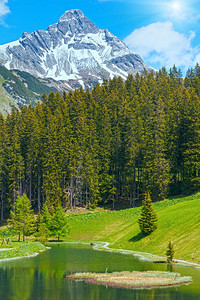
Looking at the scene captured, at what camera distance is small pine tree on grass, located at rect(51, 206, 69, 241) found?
75.8m

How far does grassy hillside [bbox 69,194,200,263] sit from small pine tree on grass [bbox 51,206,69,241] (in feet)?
9.56

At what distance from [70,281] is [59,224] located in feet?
138

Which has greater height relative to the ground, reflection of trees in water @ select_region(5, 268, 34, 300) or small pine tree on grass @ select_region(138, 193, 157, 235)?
small pine tree on grass @ select_region(138, 193, 157, 235)

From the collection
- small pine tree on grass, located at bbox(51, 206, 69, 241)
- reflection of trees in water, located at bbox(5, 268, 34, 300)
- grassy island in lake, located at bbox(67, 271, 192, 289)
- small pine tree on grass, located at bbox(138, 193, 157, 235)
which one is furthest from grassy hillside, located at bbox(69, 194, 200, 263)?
reflection of trees in water, located at bbox(5, 268, 34, 300)

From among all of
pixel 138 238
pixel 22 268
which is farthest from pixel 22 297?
pixel 138 238

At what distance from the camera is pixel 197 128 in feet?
299

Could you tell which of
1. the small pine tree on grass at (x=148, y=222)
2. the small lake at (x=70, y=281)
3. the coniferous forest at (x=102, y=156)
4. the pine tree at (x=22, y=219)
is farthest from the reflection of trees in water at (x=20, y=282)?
the coniferous forest at (x=102, y=156)

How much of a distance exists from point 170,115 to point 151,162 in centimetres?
2030

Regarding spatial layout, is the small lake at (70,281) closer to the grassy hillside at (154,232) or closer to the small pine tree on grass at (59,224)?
the grassy hillside at (154,232)

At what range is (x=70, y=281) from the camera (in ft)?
114

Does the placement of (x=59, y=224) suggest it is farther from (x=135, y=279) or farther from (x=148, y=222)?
(x=135, y=279)

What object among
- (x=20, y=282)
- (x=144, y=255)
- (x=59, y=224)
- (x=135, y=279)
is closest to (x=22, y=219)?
(x=59, y=224)

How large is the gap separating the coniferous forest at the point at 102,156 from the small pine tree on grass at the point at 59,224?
15245 millimetres

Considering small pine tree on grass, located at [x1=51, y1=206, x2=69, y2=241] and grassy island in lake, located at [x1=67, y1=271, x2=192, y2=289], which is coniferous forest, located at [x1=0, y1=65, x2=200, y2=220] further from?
grassy island in lake, located at [x1=67, y1=271, x2=192, y2=289]
